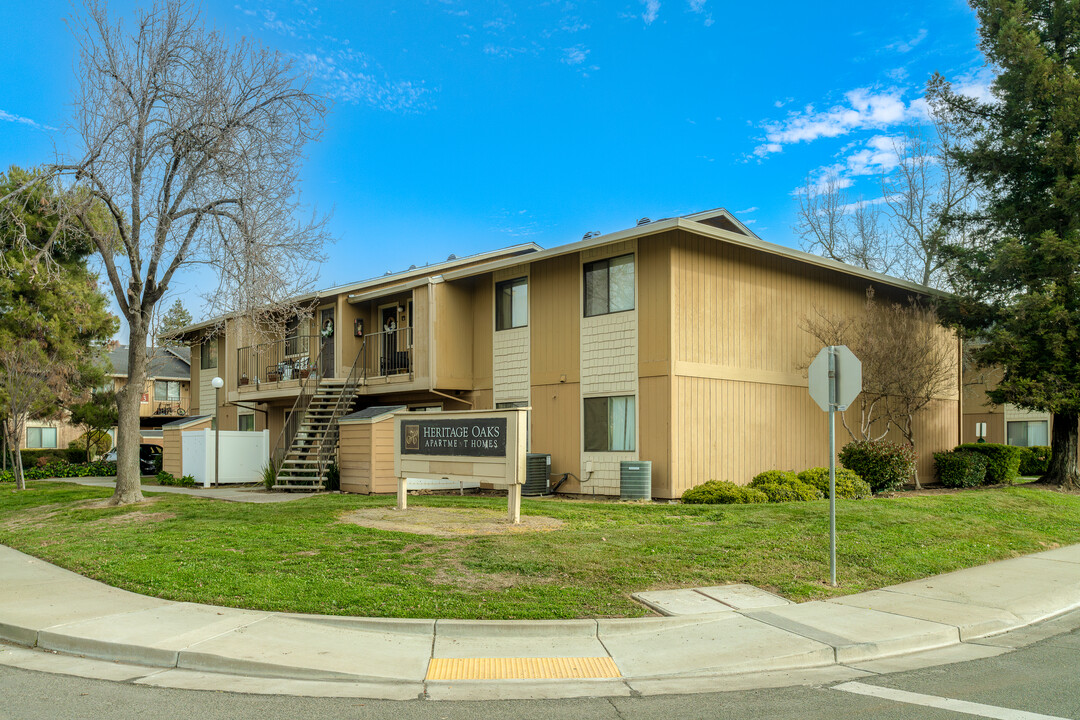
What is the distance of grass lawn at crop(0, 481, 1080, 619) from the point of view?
8.04 m

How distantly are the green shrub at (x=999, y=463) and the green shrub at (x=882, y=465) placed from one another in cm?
557

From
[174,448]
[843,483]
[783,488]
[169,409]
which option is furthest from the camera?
[169,409]

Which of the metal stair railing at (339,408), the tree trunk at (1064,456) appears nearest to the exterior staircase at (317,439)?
the metal stair railing at (339,408)

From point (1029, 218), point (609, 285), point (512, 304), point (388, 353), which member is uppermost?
point (1029, 218)

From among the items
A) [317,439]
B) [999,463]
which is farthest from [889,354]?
[317,439]

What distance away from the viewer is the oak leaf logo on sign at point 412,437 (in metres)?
13.4

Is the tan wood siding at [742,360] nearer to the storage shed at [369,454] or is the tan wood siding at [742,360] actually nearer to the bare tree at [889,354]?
the bare tree at [889,354]

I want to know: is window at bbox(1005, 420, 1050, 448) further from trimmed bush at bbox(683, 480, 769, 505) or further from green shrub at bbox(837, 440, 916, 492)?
trimmed bush at bbox(683, 480, 769, 505)

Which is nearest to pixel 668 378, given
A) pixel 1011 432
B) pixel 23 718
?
pixel 23 718

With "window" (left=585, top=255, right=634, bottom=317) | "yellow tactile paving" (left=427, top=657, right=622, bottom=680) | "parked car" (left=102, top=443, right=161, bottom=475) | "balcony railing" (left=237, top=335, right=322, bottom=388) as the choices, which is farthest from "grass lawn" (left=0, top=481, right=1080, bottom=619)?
"parked car" (left=102, top=443, right=161, bottom=475)

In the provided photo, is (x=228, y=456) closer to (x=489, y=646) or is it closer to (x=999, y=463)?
(x=489, y=646)

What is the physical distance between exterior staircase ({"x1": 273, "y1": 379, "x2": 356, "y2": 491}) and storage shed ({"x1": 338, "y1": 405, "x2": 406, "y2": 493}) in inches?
38.2

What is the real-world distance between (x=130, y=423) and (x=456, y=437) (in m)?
6.91

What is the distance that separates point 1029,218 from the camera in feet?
65.6
